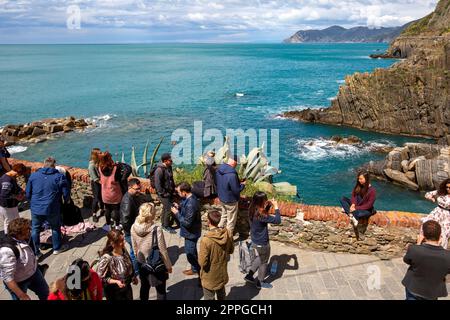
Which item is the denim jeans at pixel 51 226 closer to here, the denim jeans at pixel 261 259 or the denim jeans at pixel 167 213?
the denim jeans at pixel 167 213

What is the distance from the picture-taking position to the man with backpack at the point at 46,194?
23.2ft

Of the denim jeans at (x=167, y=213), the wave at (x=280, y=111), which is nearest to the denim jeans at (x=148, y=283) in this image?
the denim jeans at (x=167, y=213)

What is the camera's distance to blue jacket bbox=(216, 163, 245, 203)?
6.99 m

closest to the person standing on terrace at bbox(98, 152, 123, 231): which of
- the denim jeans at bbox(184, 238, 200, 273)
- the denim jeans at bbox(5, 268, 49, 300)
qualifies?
the denim jeans at bbox(184, 238, 200, 273)

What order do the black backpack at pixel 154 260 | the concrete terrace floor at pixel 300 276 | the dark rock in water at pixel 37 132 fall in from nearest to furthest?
the black backpack at pixel 154 260 → the concrete terrace floor at pixel 300 276 → the dark rock in water at pixel 37 132

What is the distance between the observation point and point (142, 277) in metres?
5.53

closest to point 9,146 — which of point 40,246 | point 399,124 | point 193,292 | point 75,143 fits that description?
point 75,143

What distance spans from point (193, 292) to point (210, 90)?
2564 inches

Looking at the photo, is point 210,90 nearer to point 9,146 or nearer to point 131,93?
point 131,93

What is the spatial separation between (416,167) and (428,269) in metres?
20.5

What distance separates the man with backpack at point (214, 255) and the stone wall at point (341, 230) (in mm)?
2713

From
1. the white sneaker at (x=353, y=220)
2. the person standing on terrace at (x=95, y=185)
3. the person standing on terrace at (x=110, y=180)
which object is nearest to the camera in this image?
the white sneaker at (x=353, y=220)

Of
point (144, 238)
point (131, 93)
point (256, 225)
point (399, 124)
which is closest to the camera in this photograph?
point (144, 238)

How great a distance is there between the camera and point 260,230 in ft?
19.9
